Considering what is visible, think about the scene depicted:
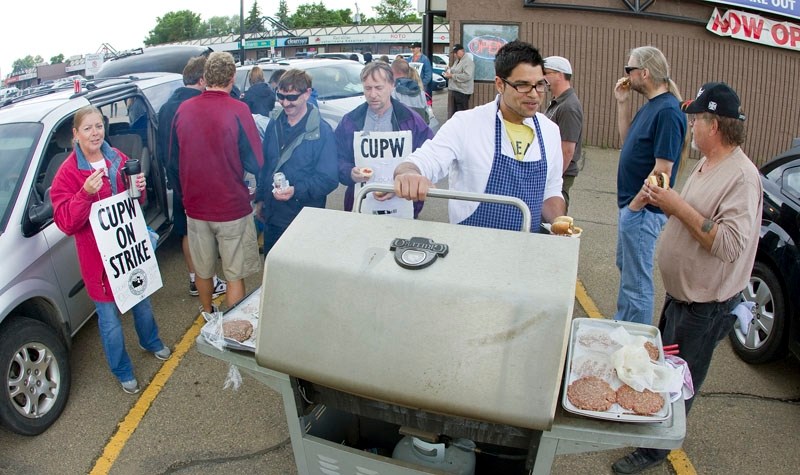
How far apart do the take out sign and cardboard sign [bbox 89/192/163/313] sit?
10.3m

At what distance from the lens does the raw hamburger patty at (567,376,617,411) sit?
172 centimetres

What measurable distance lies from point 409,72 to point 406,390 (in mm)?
6928

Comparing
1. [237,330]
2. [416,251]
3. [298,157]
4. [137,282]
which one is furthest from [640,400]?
[137,282]

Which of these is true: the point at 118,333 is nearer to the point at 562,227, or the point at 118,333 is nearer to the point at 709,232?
the point at 562,227

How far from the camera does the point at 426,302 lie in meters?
1.56

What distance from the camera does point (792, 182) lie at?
13.2 feet

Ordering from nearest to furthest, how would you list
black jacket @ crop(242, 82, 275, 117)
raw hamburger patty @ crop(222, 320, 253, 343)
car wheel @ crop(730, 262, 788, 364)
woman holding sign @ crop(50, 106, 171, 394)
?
raw hamburger patty @ crop(222, 320, 253, 343)
woman holding sign @ crop(50, 106, 171, 394)
car wheel @ crop(730, 262, 788, 364)
black jacket @ crop(242, 82, 275, 117)

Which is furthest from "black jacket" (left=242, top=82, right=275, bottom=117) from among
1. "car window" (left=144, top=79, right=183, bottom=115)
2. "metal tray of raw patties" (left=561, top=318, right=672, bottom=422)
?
"metal tray of raw patties" (left=561, top=318, right=672, bottom=422)

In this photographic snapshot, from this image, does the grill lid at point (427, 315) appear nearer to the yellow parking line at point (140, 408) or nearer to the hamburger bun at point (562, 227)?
the hamburger bun at point (562, 227)

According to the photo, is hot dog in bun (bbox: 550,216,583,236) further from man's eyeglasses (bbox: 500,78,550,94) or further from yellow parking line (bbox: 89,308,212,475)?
yellow parking line (bbox: 89,308,212,475)

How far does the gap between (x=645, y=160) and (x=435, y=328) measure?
2651mm

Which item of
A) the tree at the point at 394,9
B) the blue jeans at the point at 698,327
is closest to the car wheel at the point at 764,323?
the blue jeans at the point at 698,327

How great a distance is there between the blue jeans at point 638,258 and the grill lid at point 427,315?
2206mm

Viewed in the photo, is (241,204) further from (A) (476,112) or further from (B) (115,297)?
(A) (476,112)
